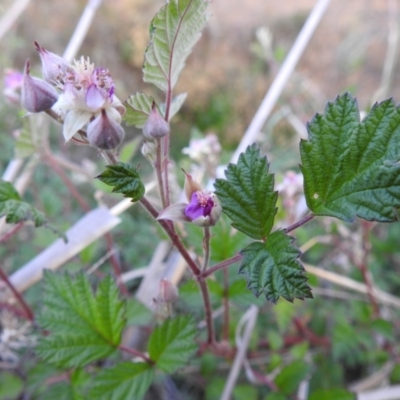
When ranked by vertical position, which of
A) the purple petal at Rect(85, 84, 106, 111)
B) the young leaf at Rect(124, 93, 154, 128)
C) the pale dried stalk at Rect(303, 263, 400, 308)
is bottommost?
the purple petal at Rect(85, 84, 106, 111)

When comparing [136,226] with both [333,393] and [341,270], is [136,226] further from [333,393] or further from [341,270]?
[333,393]

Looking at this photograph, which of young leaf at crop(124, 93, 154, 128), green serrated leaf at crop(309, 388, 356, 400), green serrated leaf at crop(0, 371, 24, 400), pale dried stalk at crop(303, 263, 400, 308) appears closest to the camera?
young leaf at crop(124, 93, 154, 128)

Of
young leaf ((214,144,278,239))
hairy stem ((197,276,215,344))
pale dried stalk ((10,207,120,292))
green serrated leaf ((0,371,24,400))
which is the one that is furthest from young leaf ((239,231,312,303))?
green serrated leaf ((0,371,24,400))

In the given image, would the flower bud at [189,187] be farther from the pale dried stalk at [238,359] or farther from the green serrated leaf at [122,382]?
the pale dried stalk at [238,359]

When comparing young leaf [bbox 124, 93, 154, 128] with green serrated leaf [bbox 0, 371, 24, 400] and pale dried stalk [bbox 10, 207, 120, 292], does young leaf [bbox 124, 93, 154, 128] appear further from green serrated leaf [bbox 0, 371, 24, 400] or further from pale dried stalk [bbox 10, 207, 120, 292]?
green serrated leaf [bbox 0, 371, 24, 400]

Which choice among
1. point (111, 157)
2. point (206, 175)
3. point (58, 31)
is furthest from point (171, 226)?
point (58, 31)

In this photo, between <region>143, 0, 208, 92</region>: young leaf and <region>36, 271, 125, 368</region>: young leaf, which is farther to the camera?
<region>36, 271, 125, 368</region>: young leaf

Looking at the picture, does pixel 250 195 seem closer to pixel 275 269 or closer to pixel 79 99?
pixel 275 269
